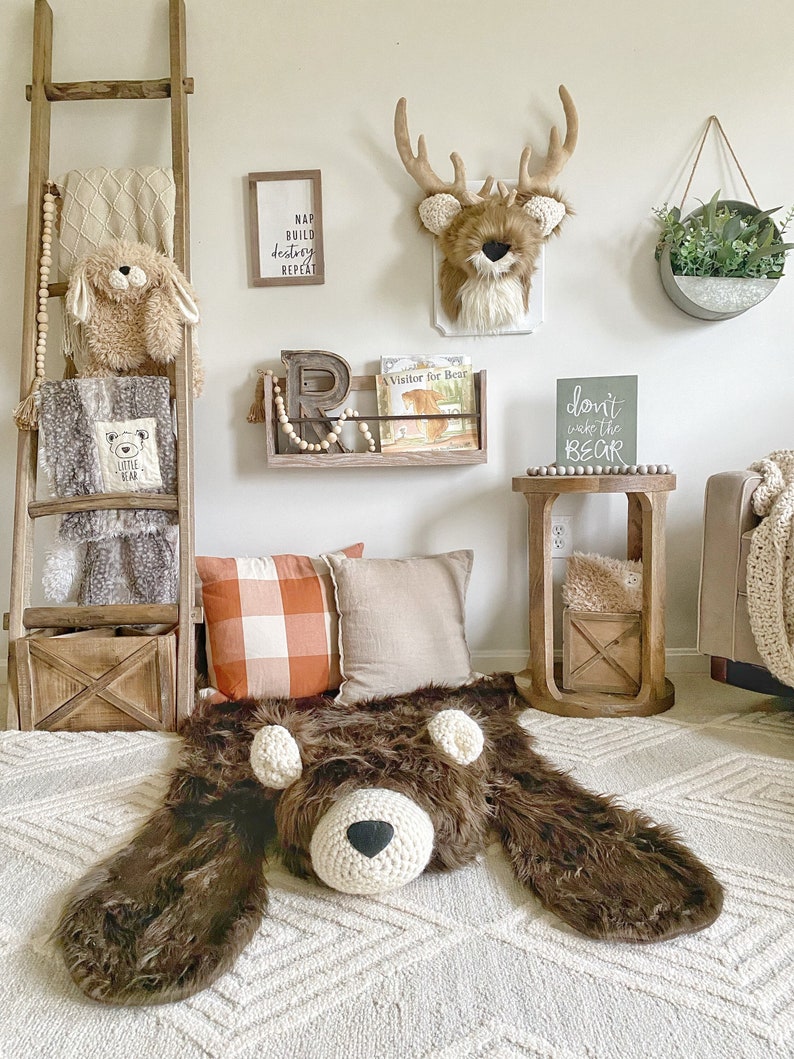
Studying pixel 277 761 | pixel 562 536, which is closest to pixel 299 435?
pixel 562 536

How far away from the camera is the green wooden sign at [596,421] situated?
2.01 m

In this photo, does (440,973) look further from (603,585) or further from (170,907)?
(603,585)

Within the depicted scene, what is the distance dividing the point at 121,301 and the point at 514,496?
1185mm

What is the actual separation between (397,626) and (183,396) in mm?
795

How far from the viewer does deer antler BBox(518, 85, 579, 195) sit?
197cm

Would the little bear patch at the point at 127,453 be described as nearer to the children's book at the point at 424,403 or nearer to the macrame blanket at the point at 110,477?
the macrame blanket at the point at 110,477

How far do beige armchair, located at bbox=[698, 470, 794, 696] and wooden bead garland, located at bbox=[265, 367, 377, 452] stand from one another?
0.91 m

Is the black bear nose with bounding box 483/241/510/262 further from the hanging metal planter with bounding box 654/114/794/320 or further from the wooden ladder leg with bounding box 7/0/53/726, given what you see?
the wooden ladder leg with bounding box 7/0/53/726

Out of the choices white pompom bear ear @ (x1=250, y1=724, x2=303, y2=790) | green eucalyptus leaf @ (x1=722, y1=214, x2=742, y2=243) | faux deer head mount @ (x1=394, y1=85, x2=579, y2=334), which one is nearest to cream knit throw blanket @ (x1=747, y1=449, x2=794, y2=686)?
green eucalyptus leaf @ (x1=722, y1=214, x2=742, y2=243)

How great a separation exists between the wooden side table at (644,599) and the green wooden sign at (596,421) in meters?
0.19

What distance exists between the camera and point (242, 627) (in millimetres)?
1888

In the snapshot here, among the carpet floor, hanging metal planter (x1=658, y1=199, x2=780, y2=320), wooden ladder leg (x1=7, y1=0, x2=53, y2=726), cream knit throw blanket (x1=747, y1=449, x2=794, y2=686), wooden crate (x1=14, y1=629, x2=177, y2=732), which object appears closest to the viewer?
the carpet floor

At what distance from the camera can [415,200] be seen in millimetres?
2109

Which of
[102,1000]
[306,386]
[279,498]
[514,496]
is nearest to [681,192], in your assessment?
[514,496]
